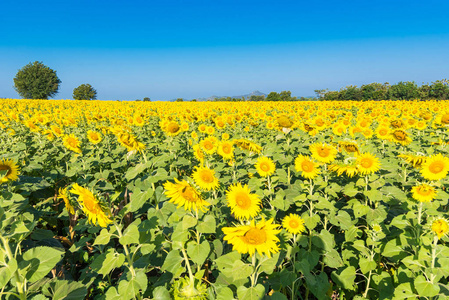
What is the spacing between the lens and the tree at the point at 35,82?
5763 centimetres

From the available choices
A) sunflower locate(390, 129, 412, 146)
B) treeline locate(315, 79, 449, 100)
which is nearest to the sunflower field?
sunflower locate(390, 129, 412, 146)

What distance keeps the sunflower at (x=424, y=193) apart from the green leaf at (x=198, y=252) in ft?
7.71

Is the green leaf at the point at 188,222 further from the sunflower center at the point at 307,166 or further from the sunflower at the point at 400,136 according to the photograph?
the sunflower at the point at 400,136

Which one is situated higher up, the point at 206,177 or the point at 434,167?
the point at 206,177

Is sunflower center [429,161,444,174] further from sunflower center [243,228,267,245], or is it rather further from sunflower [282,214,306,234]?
sunflower center [243,228,267,245]

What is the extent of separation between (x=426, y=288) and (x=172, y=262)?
223 cm

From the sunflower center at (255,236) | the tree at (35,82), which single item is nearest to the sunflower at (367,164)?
the sunflower center at (255,236)

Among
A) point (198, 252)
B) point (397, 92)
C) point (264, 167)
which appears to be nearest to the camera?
point (198, 252)

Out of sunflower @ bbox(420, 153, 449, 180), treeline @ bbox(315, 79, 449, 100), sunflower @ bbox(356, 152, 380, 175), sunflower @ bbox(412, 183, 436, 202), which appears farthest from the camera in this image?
treeline @ bbox(315, 79, 449, 100)

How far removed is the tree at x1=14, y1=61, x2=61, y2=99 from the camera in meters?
57.6

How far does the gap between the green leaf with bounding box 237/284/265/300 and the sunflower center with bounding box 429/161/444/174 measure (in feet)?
8.20

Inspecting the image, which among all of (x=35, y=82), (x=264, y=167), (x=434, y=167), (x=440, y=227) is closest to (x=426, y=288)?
(x=440, y=227)

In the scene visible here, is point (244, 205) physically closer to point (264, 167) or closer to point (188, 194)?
point (188, 194)

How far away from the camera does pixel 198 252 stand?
207 cm
